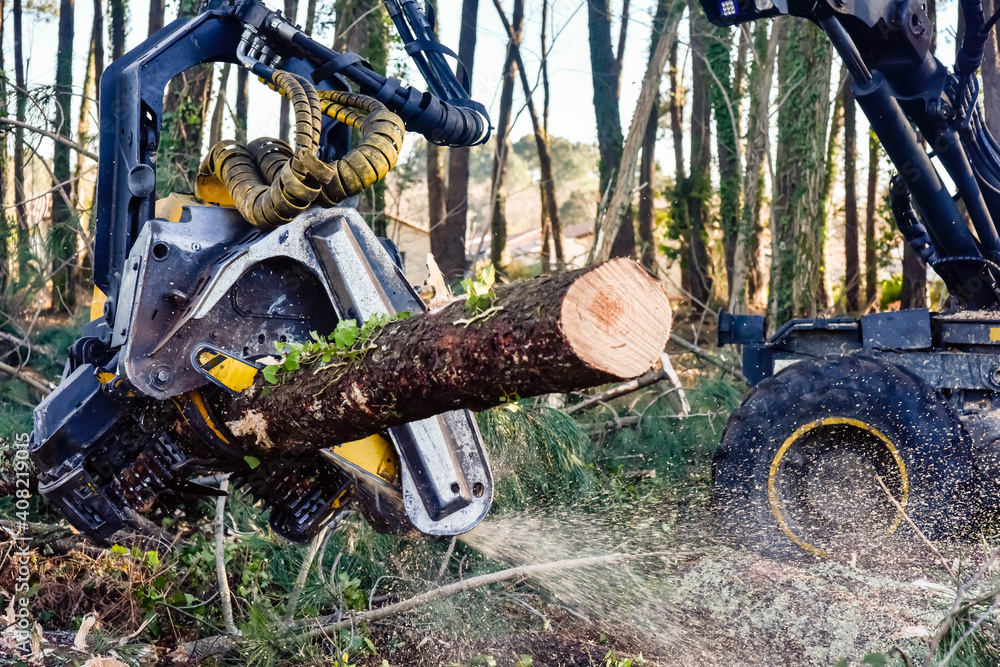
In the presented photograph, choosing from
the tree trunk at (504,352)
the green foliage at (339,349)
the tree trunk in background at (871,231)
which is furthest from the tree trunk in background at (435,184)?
the tree trunk at (504,352)

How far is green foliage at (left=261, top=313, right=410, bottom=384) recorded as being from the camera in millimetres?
2254

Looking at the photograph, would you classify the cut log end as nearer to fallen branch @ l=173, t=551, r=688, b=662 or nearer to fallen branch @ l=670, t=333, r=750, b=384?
fallen branch @ l=173, t=551, r=688, b=662

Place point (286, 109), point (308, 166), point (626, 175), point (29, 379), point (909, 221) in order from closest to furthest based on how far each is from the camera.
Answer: point (308, 166) → point (909, 221) → point (29, 379) → point (626, 175) → point (286, 109)

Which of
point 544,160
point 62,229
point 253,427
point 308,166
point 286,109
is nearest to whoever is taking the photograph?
point 253,427

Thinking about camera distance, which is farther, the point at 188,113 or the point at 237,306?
the point at 188,113

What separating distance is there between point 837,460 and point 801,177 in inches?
206

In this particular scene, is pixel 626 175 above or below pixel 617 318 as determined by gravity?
above

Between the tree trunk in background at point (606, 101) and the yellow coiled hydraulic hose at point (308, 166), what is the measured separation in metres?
10.1

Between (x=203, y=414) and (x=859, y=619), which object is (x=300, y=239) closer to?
(x=203, y=414)

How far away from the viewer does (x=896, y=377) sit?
3.39m

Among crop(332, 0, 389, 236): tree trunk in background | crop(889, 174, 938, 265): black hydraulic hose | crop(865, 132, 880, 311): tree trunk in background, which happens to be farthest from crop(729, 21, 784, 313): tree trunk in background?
crop(865, 132, 880, 311): tree trunk in background

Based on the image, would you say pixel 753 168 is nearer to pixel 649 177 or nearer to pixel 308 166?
pixel 308 166

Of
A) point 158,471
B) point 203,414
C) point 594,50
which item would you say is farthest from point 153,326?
point 594,50

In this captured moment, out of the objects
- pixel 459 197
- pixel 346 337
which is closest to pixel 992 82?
pixel 346 337
